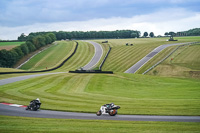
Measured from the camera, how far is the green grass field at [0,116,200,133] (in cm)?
1744

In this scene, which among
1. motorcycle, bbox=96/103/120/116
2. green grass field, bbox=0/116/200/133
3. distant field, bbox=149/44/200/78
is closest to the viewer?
green grass field, bbox=0/116/200/133

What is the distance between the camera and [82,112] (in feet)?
79.5

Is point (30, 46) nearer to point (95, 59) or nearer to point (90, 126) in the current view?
point (95, 59)

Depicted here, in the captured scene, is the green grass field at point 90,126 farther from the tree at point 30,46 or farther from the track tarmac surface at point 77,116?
the tree at point 30,46

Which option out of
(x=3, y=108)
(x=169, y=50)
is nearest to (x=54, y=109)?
(x=3, y=108)

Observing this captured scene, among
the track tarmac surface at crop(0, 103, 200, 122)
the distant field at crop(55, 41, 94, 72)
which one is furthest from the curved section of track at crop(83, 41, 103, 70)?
the track tarmac surface at crop(0, 103, 200, 122)

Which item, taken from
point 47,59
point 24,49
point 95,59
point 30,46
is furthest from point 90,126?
point 30,46

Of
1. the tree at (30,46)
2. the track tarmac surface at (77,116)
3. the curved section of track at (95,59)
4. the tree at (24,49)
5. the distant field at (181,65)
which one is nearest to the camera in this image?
the track tarmac surface at (77,116)

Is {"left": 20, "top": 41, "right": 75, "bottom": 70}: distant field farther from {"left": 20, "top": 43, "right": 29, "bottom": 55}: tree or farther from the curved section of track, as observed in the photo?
the curved section of track

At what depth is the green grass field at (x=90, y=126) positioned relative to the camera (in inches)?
687

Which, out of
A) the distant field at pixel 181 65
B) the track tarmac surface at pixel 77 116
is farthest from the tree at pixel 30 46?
the track tarmac surface at pixel 77 116

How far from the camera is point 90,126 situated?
18781 mm

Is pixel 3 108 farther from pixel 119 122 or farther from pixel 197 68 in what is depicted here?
pixel 197 68

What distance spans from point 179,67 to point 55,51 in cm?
6745
